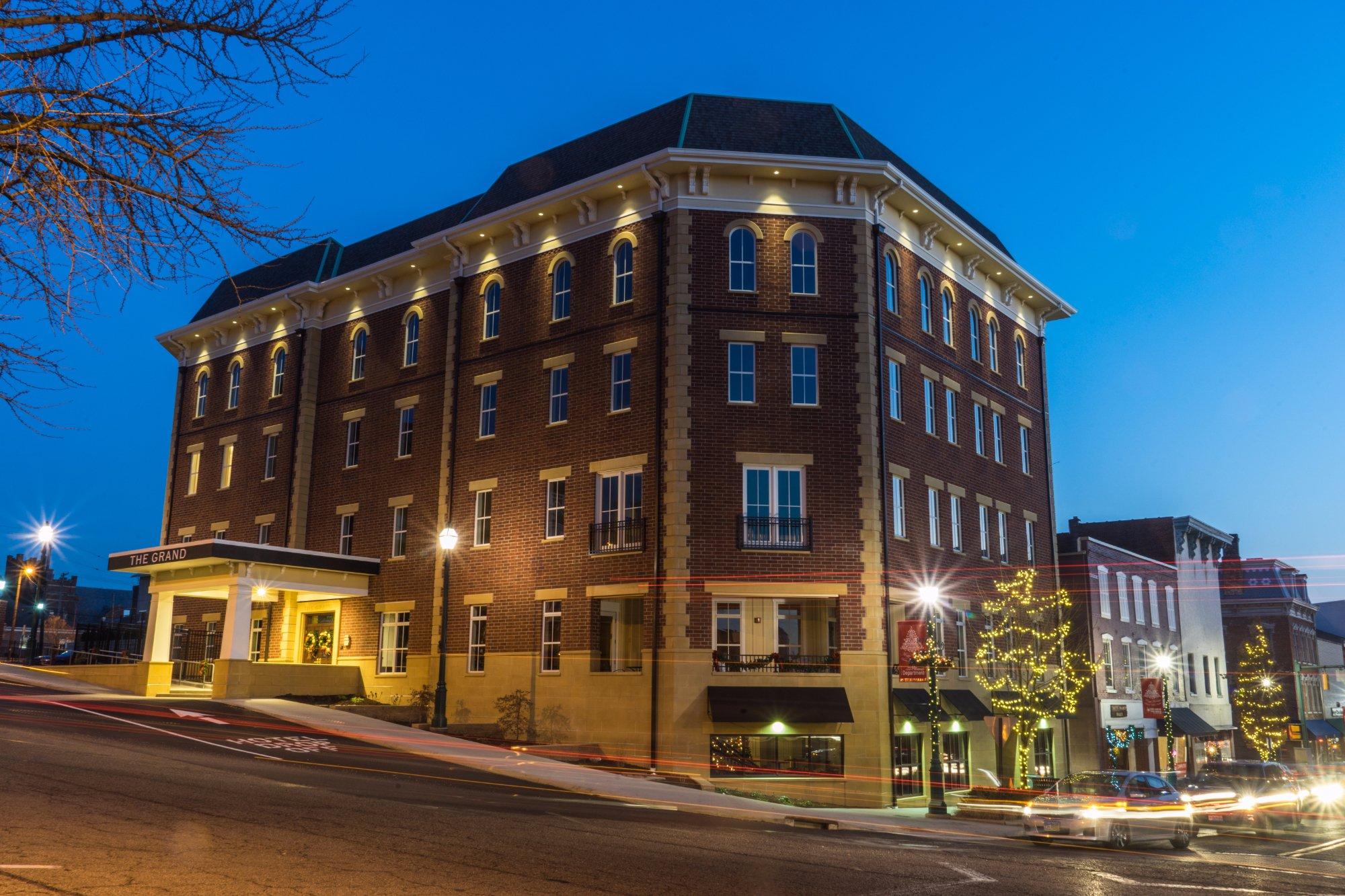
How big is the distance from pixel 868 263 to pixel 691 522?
901cm

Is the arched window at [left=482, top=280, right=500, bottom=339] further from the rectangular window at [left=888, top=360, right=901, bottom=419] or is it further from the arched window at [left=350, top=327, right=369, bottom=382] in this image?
the rectangular window at [left=888, top=360, right=901, bottom=419]

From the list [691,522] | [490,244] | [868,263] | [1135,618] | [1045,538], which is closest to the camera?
[691,522]

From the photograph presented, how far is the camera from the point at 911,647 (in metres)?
27.0

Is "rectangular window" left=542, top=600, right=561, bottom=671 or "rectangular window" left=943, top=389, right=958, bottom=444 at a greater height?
"rectangular window" left=943, top=389, right=958, bottom=444

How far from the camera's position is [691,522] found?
29.8m

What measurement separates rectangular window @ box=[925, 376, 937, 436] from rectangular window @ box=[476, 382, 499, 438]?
1334cm

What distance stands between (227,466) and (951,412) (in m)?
27.8

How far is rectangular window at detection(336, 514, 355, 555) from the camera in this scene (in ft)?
129

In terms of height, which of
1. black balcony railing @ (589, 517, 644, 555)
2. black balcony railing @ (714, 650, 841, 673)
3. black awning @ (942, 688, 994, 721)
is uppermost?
black balcony railing @ (589, 517, 644, 555)

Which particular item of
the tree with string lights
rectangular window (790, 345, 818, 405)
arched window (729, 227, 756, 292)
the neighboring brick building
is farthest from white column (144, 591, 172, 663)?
the tree with string lights

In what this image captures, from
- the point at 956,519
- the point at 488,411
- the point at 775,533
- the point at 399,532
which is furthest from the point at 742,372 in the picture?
the point at 399,532

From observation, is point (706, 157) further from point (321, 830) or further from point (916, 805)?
point (321, 830)

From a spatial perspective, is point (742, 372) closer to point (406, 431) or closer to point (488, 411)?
point (488, 411)

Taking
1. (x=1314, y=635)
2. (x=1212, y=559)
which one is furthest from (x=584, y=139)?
(x=1314, y=635)
